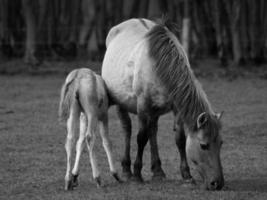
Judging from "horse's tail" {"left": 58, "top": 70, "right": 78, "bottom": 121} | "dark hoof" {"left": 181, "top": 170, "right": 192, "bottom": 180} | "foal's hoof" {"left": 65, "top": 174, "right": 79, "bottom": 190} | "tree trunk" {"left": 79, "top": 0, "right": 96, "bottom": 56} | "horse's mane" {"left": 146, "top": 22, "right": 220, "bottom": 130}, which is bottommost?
"tree trunk" {"left": 79, "top": 0, "right": 96, "bottom": 56}

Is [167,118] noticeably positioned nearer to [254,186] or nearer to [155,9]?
[254,186]

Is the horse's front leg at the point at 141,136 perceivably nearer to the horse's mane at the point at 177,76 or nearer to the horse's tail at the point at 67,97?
the horse's mane at the point at 177,76

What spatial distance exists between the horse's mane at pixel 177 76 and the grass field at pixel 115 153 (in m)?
0.92

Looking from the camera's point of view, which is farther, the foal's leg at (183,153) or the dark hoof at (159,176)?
the dark hoof at (159,176)

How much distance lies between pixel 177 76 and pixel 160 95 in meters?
0.37

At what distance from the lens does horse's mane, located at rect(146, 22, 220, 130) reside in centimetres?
873

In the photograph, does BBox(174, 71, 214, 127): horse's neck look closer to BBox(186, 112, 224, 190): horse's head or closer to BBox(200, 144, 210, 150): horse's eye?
BBox(186, 112, 224, 190): horse's head

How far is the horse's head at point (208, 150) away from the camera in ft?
28.0

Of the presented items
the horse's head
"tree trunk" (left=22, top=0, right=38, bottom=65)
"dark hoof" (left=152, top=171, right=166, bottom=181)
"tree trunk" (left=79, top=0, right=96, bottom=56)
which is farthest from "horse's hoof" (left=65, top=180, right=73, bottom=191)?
"tree trunk" (left=79, top=0, right=96, bottom=56)

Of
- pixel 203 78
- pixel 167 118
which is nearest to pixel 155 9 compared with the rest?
pixel 203 78

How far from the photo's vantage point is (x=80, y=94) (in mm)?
9133

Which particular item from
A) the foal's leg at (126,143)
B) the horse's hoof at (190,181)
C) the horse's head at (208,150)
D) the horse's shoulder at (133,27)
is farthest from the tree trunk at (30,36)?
the horse's head at (208,150)

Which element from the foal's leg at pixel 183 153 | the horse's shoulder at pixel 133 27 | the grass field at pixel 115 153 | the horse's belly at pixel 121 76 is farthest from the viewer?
the horse's shoulder at pixel 133 27

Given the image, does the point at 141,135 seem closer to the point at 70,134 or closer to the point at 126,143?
the point at 126,143
